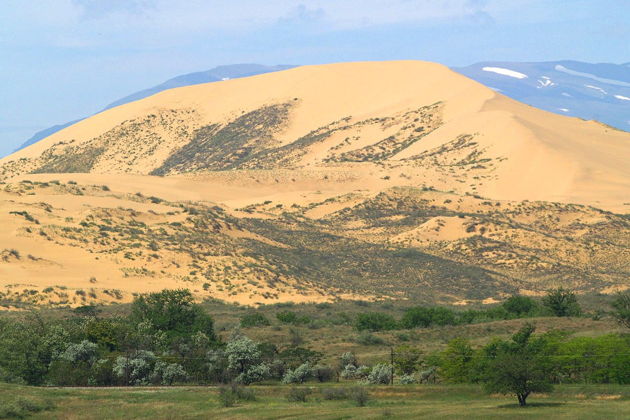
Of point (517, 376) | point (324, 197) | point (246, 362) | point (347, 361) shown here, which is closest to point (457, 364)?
point (347, 361)

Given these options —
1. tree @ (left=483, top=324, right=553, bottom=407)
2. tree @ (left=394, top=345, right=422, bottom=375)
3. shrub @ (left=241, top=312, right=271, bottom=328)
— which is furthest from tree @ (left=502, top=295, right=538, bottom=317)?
tree @ (left=483, top=324, right=553, bottom=407)

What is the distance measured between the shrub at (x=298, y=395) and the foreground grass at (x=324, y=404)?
0.74 feet

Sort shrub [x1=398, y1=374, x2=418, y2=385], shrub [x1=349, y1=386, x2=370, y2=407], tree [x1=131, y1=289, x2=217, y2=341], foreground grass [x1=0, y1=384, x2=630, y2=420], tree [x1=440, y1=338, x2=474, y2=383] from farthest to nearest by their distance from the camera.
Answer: tree [x1=131, y1=289, x2=217, y2=341] < tree [x1=440, y1=338, x2=474, y2=383] < shrub [x1=398, y1=374, x2=418, y2=385] < shrub [x1=349, y1=386, x2=370, y2=407] < foreground grass [x1=0, y1=384, x2=630, y2=420]

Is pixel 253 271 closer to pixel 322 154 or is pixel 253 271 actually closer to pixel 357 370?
pixel 357 370

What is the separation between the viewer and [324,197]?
95812mm

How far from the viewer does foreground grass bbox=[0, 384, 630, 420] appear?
26297 mm

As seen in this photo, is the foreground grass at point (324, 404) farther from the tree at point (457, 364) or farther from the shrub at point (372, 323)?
the shrub at point (372, 323)

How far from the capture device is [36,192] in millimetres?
84000

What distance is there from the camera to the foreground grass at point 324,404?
26.3m

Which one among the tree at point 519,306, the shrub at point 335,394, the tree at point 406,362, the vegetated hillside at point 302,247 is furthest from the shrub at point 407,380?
the vegetated hillside at point 302,247

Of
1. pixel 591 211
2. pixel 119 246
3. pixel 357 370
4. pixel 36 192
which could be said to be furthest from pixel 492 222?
pixel 357 370

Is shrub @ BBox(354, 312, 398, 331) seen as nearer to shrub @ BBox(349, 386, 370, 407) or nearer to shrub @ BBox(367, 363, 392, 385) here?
shrub @ BBox(367, 363, 392, 385)

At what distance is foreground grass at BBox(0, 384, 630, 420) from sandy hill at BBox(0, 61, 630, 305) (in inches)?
891

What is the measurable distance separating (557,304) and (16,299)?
94.1ft
